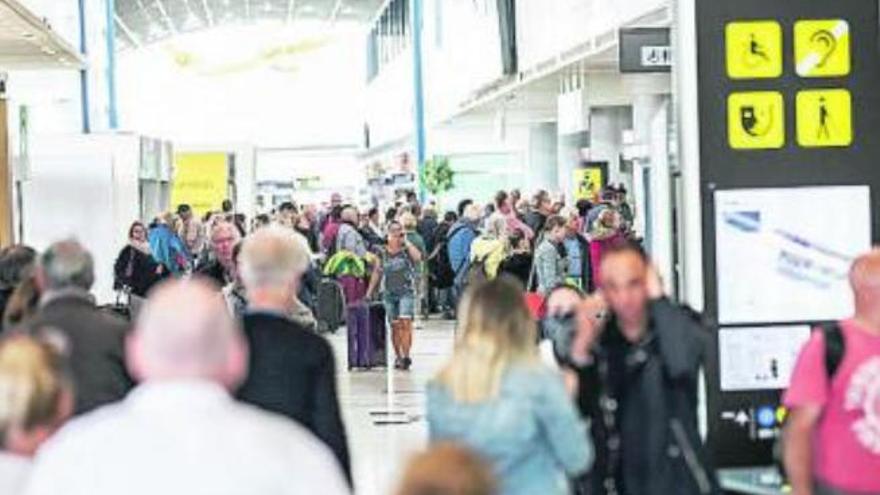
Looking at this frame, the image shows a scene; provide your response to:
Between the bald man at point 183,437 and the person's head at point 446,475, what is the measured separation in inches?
23.1

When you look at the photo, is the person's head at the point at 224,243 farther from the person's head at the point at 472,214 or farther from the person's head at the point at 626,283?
the person's head at the point at 472,214

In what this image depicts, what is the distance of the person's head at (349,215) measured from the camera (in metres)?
20.3

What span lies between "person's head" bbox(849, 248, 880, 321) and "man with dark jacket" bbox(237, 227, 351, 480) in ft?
5.32

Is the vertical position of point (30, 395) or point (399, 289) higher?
point (30, 395)

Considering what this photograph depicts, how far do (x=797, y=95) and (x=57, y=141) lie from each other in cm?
1564

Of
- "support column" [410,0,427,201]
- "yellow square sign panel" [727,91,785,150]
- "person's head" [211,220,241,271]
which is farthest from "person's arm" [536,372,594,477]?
"support column" [410,0,427,201]

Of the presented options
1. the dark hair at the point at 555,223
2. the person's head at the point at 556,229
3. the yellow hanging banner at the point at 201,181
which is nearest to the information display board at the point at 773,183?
the person's head at the point at 556,229

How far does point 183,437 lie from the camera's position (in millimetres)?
3301

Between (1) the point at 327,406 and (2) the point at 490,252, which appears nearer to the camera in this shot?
(1) the point at 327,406

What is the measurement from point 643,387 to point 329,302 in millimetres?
13172

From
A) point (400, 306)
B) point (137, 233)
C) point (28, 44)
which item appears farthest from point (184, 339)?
point (28, 44)

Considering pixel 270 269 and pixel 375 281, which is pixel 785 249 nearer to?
pixel 270 269

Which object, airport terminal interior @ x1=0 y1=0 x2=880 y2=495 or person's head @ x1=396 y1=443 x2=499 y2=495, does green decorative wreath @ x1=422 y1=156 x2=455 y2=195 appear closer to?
airport terminal interior @ x1=0 y1=0 x2=880 y2=495

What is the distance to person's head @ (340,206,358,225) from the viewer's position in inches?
801
